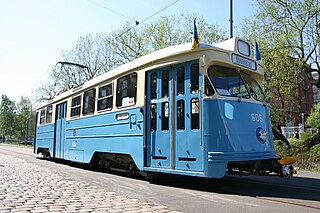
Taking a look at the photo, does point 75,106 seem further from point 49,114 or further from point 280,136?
point 280,136

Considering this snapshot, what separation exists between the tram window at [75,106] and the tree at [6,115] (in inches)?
2990

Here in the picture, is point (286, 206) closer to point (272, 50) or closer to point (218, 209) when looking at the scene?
point (218, 209)

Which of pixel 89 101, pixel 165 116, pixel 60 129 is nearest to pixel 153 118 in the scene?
pixel 165 116

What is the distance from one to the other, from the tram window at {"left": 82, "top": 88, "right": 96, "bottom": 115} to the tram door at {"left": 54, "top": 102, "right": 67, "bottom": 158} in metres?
2.39

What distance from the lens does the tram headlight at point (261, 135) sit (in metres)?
7.48

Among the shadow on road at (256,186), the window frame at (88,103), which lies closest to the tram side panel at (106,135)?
the window frame at (88,103)

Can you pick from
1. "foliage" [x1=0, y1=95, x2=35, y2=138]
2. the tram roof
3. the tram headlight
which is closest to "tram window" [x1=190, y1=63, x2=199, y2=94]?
the tram roof

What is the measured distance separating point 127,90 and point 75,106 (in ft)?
14.1

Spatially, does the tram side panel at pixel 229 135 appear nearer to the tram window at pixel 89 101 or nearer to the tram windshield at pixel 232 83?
the tram windshield at pixel 232 83

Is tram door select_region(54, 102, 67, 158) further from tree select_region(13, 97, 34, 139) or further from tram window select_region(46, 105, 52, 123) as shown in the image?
tree select_region(13, 97, 34, 139)

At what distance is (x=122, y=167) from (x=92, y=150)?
130 cm

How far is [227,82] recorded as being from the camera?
7.54 meters

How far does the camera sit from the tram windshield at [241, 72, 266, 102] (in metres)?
7.87

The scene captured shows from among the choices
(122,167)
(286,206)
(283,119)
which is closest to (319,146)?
(283,119)
